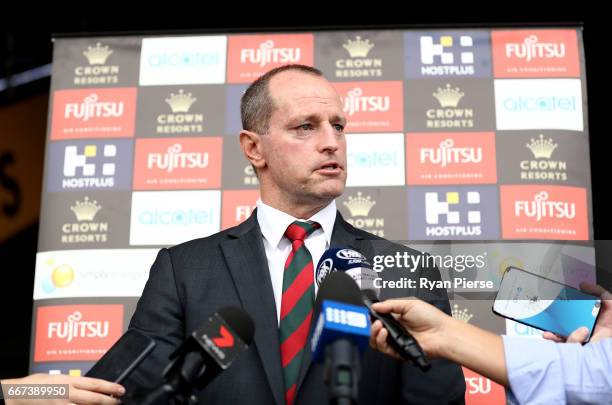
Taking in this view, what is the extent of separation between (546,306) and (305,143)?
28.8 inches

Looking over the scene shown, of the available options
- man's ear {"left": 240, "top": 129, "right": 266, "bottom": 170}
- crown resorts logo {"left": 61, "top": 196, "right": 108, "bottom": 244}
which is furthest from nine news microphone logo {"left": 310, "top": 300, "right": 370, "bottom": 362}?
crown resorts logo {"left": 61, "top": 196, "right": 108, "bottom": 244}

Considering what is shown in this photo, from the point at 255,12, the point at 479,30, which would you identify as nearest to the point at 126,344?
the point at 479,30

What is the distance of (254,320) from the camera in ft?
5.24

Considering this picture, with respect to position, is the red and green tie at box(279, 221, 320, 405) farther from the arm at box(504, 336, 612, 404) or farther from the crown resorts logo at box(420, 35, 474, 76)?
the crown resorts logo at box(420, 35, 474, 76)

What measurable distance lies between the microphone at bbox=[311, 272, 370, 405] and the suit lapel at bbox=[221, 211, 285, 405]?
18.5 inches

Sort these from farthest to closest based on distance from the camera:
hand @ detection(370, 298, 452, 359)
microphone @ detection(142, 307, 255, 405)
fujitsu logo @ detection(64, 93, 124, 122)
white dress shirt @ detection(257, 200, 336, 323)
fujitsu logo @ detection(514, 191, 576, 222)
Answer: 1. fujitsu logo @ detection(64, 93, 124, 122)
2. fujitsu logo @ detection(514, 191, 576, 222)
3. white dress shirt @ detection(257, 200, 336, 323)
4. hand @ detection(370, 298, 452, 359)
5. microphone @ detection(142, 307, 255, 405)

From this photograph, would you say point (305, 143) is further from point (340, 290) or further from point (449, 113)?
point (449, 113)

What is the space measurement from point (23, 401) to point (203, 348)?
486mm

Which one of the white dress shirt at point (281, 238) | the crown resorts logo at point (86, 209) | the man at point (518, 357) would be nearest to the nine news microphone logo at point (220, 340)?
the man at point (518, 357)

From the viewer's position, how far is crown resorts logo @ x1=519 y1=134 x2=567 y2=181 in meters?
2.78

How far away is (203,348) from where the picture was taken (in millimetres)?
1100

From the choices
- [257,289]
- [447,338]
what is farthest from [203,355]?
[257,289]

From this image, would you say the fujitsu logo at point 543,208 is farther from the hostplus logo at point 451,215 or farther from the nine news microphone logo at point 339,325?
the nine news microphone logo at point 339,325

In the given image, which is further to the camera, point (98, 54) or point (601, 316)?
point (98, 54)
